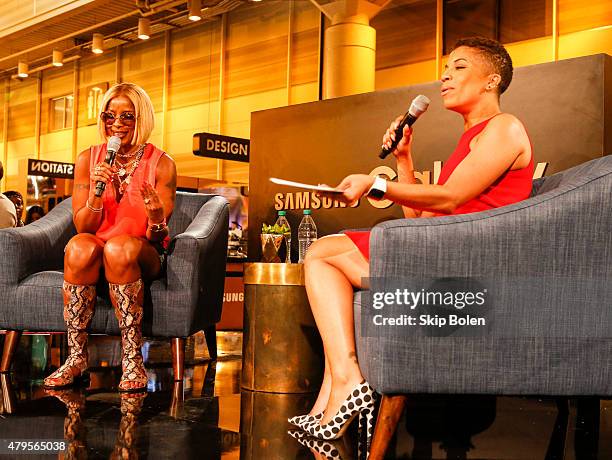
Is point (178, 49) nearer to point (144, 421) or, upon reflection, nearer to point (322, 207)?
point (322, 207)

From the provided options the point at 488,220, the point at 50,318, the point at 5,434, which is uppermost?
the point at 488,220

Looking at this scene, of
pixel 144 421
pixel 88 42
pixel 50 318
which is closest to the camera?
pixel 144 421

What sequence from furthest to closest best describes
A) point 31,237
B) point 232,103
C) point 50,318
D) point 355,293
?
point 232,103 → point 31,237 → point 50,318 → point 355,293

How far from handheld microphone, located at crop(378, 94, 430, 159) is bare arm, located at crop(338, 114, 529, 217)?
0.31 meters

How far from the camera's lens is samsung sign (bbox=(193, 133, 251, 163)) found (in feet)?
27.0

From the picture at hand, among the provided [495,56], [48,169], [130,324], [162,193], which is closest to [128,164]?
[162,193]

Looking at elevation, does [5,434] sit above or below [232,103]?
below

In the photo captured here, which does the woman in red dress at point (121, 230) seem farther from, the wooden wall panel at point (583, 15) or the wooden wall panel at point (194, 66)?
the wooden wall panel at point (194, 66)

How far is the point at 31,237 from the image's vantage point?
327 cm

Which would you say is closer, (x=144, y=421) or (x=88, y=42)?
(x=144, y=421)

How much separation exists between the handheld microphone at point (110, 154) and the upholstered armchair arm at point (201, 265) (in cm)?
41

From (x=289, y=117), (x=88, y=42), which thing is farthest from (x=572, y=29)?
(x=88, y=42)

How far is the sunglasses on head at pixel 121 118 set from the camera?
2.94 meters

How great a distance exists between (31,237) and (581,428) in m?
2.41
